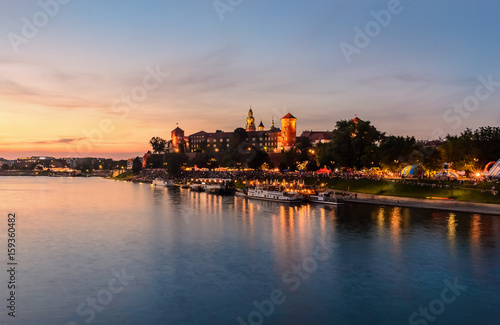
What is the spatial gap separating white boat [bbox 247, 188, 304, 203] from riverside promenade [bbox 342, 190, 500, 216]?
8.17 meters

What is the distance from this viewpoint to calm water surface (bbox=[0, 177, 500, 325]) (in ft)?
68.0

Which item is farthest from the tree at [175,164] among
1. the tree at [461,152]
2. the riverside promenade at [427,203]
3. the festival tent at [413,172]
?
the tree at [461,152]

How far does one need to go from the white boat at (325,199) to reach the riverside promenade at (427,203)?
1827 millimetres

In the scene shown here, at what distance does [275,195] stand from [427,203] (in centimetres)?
2598

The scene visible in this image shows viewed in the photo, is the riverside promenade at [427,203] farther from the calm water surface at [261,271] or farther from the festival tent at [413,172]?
the festival tent at [413,172]

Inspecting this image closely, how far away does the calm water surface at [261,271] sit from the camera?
20734mm

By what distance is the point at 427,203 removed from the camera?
177 feet

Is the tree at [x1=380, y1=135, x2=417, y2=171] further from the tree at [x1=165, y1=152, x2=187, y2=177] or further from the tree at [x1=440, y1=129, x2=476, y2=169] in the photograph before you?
the tree at [x1=165, y1=152, x2=187, y2=177]

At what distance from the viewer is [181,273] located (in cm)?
2734

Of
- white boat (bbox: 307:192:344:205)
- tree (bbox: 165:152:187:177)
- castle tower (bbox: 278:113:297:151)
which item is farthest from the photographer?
castle tower (bbox: 278:113:297:151)

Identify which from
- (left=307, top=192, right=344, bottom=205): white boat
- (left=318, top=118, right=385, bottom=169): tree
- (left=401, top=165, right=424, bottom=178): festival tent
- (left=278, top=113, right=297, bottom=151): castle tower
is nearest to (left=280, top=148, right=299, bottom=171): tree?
(left=318, top=118, right=385, bottom=169): tree

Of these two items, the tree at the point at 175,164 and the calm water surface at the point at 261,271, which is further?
the tree at the point at 175,164

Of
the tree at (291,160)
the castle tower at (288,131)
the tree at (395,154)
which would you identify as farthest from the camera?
the castle tower at (288,131)

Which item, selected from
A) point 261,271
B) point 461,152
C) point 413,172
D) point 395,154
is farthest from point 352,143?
point 261,271
